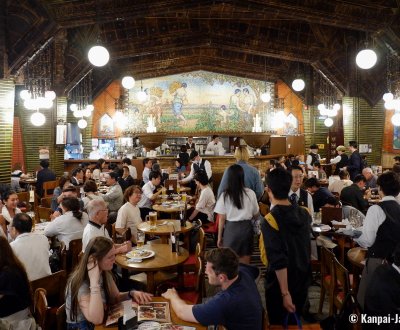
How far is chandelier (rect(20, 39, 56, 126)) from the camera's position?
11.1m

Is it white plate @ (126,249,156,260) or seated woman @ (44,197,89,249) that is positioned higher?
seated woman @ (44,197,89,249)

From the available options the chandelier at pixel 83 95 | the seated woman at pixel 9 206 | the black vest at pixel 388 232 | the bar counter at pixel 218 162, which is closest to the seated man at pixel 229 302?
the black vest at pixel 388 232

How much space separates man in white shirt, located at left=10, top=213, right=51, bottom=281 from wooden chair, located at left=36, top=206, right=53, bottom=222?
2.60 meters

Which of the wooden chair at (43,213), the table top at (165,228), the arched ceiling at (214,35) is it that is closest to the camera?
the table top at (165,228)

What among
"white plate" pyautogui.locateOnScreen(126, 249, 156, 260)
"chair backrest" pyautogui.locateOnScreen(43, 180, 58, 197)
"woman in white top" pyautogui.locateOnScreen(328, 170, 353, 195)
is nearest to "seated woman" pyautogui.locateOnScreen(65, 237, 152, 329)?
"white plate" pyautogui.locateOnScreen(126, 249, 156, 260)

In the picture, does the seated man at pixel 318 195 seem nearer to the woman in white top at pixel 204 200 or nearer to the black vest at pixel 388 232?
the woman in white top at pixel 204 200

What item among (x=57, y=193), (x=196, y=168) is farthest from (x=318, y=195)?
(x=57, y=193)

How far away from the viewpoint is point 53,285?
3434mm

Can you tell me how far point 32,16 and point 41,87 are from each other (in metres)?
3.69

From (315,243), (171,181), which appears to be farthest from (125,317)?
(171,181)

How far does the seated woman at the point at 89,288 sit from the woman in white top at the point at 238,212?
1.96 m

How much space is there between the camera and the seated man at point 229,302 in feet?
8.28

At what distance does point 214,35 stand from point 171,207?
780 centimetres

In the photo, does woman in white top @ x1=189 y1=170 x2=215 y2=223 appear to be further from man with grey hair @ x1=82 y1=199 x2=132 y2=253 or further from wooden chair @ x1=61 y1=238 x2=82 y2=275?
man with grey hair @ x1=82 y1=199 x2=132 y2=253
